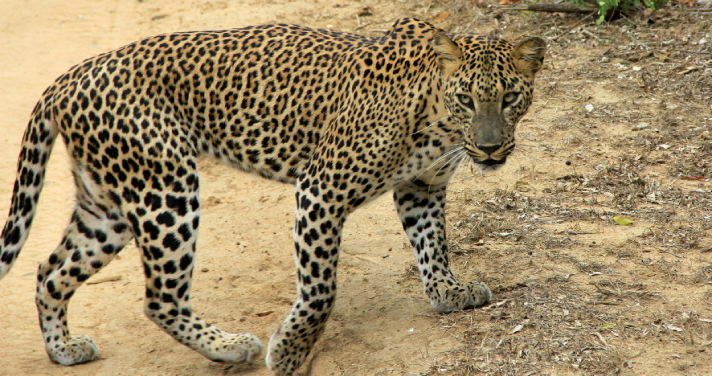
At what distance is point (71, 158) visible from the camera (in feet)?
16.5

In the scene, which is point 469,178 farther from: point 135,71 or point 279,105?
point 135,71

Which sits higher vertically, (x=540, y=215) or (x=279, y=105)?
(x=279, y=105)

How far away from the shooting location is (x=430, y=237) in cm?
559

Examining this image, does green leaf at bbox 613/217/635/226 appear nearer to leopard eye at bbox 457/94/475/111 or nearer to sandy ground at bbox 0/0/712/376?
sandy ground at bbox 0/0/712/376

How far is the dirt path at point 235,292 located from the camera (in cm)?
537

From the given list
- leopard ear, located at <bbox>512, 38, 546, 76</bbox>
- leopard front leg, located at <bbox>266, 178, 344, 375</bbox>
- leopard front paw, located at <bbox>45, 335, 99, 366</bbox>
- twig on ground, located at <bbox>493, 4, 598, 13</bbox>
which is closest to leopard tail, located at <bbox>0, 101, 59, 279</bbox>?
leopard front paw, located at <bbox>45, 335, 99, 366</bbox>

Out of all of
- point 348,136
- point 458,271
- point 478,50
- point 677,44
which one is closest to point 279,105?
point 348,136

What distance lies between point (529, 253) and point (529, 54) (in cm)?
203

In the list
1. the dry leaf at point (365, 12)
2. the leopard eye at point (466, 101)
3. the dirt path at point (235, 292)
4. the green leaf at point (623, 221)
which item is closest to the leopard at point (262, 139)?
the leopard eye at point (466, 101)

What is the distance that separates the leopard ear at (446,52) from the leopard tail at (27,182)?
2724 millimetres

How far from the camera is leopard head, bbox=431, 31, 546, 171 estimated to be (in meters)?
4.48

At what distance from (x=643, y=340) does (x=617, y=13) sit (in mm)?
6256

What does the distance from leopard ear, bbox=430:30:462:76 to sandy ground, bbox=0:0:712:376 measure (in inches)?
73.6

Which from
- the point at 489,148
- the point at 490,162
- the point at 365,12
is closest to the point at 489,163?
the point at 490,162
